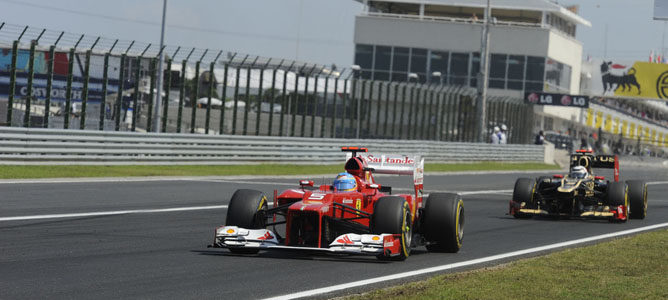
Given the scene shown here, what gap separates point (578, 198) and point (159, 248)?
9.95 m

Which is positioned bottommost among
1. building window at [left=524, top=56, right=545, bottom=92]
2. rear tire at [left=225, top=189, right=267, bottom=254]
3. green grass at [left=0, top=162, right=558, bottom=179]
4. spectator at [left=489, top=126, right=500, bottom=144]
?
green grass at [left=0, top=162, right=558, bottom=179]

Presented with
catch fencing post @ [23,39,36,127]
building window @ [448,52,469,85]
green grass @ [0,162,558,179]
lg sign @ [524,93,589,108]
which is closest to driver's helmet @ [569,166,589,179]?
green grass @ [0,162,558,179]

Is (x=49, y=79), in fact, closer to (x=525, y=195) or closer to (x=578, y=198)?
(x=525, y=195)

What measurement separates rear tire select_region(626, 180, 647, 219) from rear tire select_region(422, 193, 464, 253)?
28.3 feet

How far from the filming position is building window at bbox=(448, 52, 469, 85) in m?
76.2

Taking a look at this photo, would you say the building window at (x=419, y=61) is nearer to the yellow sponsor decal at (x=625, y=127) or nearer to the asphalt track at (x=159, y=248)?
the yellow sponsor decal at (x=625, y=127)

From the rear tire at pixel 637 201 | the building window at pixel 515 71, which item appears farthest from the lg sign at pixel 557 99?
the rear tire at pixel 637 201

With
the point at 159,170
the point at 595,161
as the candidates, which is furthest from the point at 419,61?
the point at 595,161

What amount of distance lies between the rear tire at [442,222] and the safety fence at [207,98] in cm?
1606

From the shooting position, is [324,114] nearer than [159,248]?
No

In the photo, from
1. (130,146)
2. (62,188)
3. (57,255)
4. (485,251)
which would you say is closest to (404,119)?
(130,146)

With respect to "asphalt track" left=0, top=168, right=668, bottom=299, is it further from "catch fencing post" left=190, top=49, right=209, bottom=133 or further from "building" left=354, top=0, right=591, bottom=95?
Result: "building" left=354, top=0, right=591, bottom=95

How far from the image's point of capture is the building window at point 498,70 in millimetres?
76188

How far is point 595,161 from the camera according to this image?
2198 centimetres
